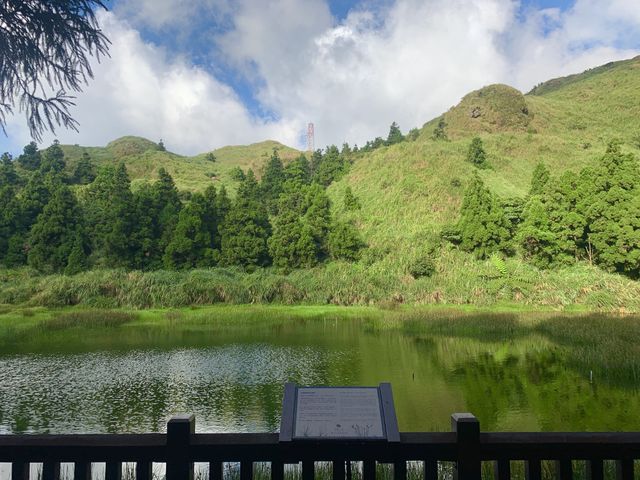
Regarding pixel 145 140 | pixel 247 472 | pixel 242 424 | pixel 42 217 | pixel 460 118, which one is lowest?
pixel 242 424

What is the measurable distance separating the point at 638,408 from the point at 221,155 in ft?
316

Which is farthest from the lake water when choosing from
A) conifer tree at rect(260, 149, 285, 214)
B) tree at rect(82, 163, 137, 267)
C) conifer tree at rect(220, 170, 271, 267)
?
conifer tree at rect(260, 149, 285, 214)

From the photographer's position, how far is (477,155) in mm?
47875

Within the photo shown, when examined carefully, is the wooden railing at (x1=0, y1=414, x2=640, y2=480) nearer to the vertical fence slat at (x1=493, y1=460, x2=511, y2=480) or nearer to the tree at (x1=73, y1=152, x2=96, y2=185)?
the vertical fence slat at (x1=493, y1=460, x2=511, y2=480)

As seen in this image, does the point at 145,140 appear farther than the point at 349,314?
Yes

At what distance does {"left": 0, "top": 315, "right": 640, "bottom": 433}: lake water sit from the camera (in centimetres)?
1079

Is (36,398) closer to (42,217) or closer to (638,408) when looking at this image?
(638,408)

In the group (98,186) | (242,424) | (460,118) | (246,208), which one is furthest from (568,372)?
(460,118)

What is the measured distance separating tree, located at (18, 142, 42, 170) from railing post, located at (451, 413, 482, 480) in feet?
206

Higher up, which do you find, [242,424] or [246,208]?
[246,208]

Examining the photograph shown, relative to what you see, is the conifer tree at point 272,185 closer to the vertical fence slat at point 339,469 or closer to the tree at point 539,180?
the tree at point 539,180

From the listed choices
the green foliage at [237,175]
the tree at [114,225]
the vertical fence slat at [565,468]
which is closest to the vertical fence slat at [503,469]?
the vertical fence slat at [565,468]

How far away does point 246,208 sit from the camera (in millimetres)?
37312

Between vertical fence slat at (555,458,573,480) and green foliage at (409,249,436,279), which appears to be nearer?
vertical fence slat at (555,458,573,480)
